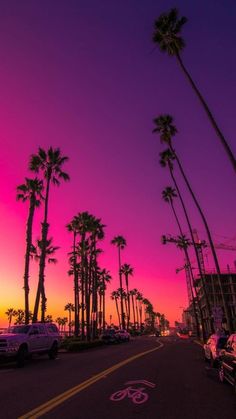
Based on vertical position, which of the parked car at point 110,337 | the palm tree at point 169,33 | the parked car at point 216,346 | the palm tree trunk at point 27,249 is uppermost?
the palm tree at point 169,33

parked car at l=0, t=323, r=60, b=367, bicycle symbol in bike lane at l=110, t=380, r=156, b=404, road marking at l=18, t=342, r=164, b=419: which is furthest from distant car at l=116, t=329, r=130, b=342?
bicycle symbol in bike lane at l=110, t=380, r=156, b=404

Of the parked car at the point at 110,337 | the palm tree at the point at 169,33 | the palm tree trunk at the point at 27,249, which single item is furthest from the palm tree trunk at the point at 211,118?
the parked car at the point at 110,337

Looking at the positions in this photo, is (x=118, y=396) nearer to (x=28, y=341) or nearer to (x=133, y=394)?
(x=133, y=394)

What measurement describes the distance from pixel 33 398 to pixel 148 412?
3.06m

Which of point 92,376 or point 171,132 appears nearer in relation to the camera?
point 92,376

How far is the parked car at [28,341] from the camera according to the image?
17905 mm

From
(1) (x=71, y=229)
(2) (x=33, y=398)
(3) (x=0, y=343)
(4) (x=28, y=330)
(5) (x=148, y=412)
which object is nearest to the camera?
(5) (x=148, y=412)

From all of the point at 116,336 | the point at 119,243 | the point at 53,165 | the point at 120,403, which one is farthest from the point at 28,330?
the point at 119,243

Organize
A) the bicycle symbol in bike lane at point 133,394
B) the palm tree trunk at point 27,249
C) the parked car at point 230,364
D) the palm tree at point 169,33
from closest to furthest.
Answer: the bicycle symbol in bike lane at point 133,394 < the parked car at point 230,364 < the palm tree at point 169,33 < the palm tree trunk at point 27,249

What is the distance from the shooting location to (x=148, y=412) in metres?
7.32

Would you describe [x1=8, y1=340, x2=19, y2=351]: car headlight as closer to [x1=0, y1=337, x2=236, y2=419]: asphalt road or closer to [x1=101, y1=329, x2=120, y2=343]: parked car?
[x1=0, y1=337, x2=236, y2=419]: asphalt road

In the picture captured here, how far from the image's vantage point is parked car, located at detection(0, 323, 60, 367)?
1790cm

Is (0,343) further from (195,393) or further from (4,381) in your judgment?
(195,393)

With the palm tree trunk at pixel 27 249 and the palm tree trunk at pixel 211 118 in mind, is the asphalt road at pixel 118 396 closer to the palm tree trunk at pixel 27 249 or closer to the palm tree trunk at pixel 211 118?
the palm tree trunk at pixel 211 118
